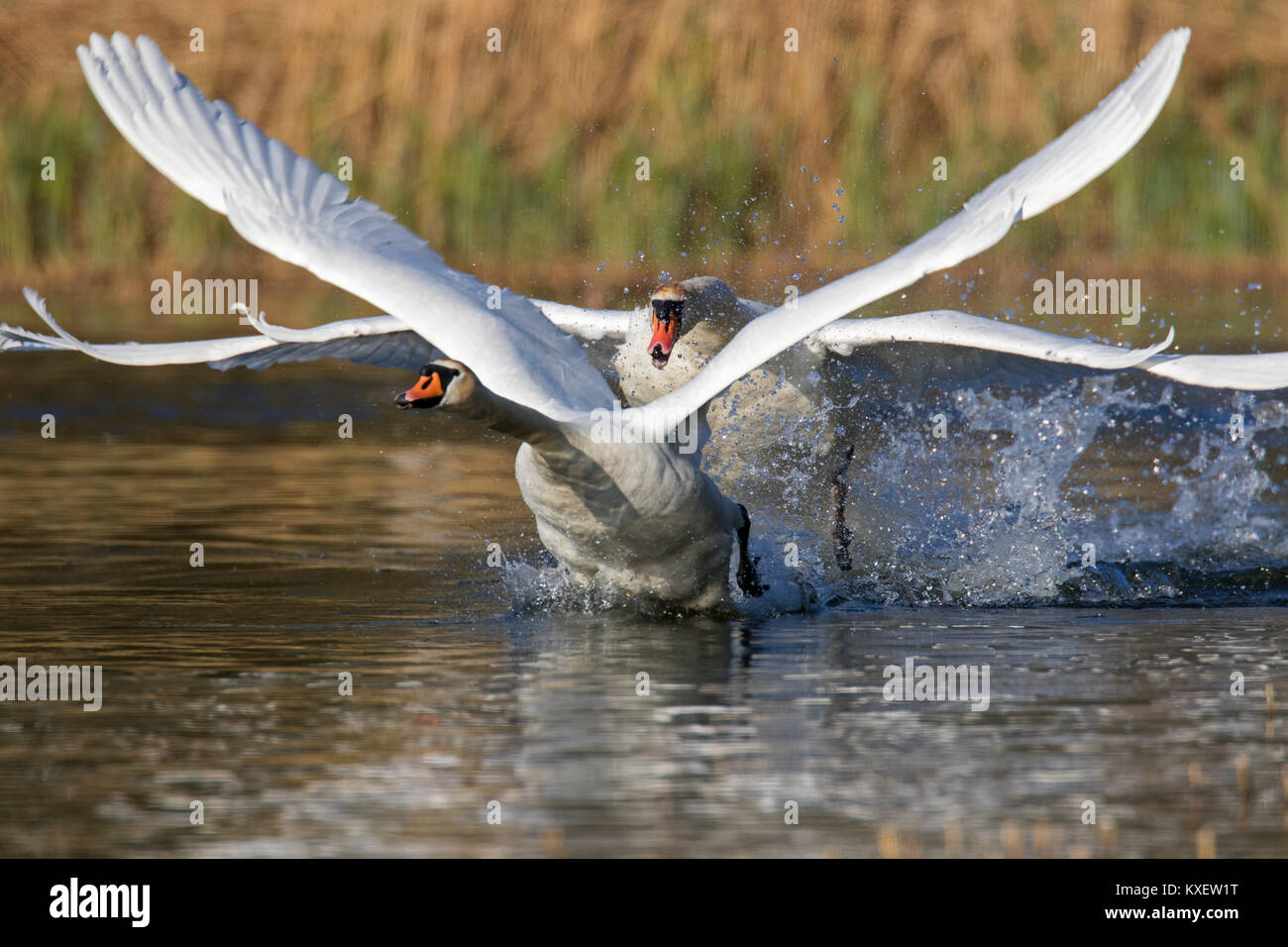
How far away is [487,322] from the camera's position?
8594 millimetres

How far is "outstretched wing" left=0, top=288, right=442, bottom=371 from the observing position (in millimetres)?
9328

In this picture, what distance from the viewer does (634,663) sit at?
8.40 m

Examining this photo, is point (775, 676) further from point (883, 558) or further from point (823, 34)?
point (823, 34)

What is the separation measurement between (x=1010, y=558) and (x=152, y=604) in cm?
397

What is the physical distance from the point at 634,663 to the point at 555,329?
60.7 inches

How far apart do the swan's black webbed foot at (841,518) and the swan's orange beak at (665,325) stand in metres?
1.63

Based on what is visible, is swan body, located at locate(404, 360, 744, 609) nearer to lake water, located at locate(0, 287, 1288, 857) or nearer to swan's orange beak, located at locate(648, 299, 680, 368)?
lake water, located at locate(0, 287, 1288, 857)
